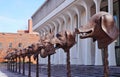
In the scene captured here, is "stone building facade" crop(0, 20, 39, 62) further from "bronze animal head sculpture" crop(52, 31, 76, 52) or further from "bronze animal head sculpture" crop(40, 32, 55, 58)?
"bronze animal head sculpture" crop(52, 31, 76, 52)

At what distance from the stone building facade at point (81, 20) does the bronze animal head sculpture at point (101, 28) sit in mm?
11192

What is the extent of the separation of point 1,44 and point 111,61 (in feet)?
128

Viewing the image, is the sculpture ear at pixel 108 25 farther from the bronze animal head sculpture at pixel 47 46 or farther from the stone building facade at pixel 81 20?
the stone building facade at pixel 81 20

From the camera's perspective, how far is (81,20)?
23406 millimetres

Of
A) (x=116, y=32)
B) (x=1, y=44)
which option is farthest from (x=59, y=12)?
(x=1, y=44)

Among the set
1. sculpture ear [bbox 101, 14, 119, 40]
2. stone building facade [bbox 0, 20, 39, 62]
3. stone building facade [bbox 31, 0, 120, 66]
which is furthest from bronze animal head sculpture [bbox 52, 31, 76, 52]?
stone building facade [bbox 0, 20, 39, 62]

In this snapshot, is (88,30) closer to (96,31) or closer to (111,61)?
(96,31)

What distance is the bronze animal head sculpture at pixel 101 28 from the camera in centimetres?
440

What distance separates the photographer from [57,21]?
2909cm

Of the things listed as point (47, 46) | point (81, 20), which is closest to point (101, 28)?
point (47, 46)

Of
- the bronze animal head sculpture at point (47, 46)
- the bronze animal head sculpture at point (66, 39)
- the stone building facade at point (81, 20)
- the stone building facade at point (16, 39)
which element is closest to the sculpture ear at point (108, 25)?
the bronze animal head sculpture at point (66, 39)

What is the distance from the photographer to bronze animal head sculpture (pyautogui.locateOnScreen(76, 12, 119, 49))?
14.4ft

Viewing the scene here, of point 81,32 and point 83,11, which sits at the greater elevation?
point 83,11

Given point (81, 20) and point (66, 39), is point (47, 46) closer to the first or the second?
point (66, 39)
